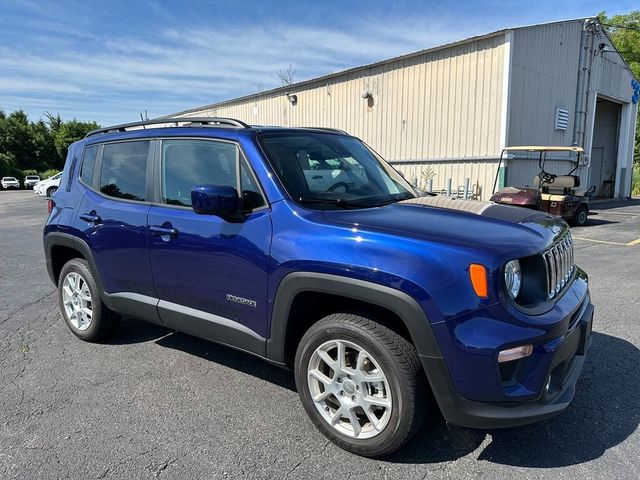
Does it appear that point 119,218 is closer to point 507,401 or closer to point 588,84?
point 507,401

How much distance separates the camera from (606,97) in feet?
63.9

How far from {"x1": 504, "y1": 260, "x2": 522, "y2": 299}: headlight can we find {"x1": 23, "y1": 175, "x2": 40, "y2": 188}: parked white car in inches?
1954

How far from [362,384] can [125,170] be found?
2.61m

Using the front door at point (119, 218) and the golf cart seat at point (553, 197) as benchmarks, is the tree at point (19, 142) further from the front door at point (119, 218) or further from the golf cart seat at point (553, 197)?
the front door at point (119, 218)

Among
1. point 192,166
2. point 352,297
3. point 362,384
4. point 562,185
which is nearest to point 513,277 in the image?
point 352,297

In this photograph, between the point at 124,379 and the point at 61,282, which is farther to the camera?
the point at 61,282

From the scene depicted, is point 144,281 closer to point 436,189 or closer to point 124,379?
point 124,379

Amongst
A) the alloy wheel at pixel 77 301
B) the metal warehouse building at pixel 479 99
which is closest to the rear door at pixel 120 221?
the alloy wheel at pixel 77 301

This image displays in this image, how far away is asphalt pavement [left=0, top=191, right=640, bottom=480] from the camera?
2574 millimetres

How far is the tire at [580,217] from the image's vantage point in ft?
40.1

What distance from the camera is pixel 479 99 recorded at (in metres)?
14.3

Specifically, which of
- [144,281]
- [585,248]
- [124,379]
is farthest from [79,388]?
[585,248]

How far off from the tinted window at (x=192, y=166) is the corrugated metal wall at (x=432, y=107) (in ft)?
40.6

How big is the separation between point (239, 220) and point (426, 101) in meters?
14.1
